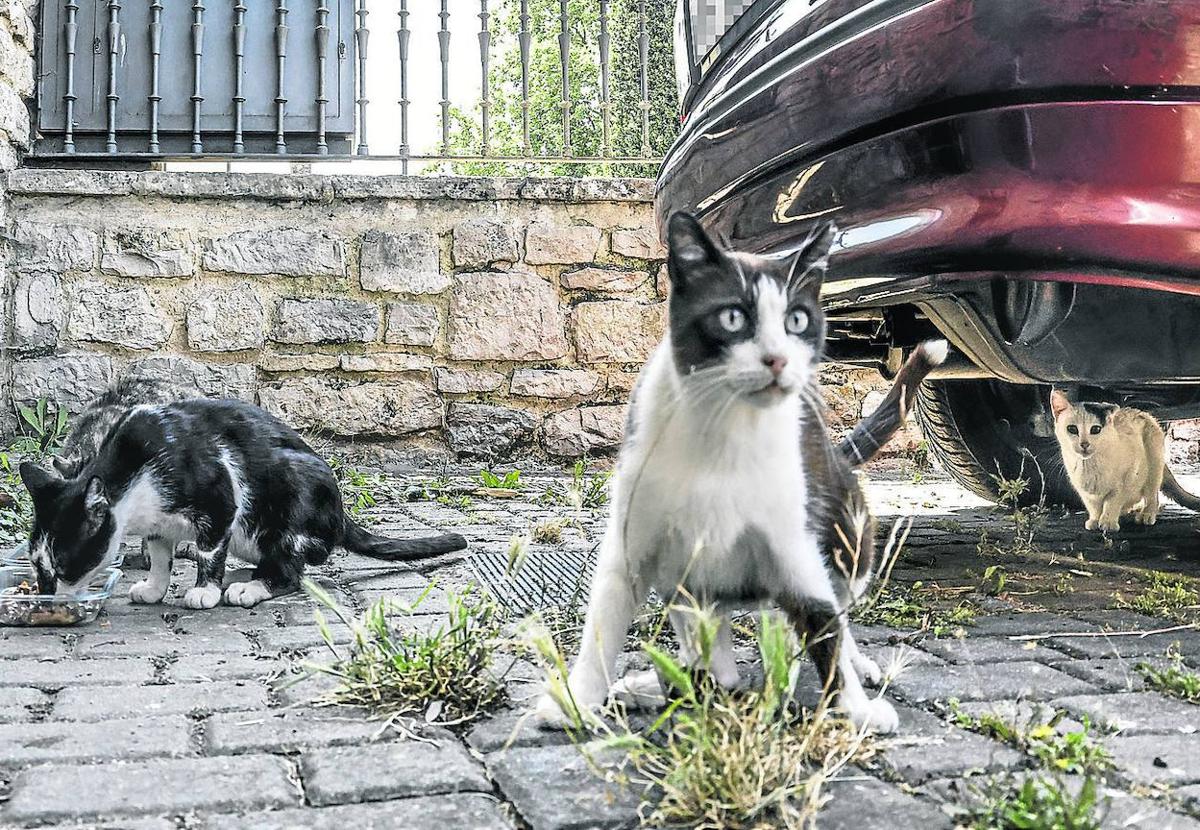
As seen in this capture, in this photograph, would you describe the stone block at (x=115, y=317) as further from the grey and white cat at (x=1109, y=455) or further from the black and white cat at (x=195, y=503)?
the grey and white cat at (x=1109, y=455)

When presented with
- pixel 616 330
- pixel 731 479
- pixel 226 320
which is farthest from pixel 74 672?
pixel 616 330

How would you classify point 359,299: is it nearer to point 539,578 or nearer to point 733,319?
point 539,578

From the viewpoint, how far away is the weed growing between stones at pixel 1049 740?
1668 mm

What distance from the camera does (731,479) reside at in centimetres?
191

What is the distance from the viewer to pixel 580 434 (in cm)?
692

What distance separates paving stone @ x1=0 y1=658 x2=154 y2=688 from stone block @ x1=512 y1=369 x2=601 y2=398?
14.6 ft

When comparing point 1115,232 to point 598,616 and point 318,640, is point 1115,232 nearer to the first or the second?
point 598,616

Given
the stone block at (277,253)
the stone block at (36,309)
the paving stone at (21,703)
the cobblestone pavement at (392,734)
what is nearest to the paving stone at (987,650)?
the cobblestone pavement at (392,734)

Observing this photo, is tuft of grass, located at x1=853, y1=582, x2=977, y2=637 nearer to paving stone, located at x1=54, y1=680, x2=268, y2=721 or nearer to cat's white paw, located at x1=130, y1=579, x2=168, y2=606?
paving stone, located at x1=54, y1=680, x2=268, y2=721

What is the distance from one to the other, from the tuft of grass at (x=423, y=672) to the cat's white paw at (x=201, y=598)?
1121mm

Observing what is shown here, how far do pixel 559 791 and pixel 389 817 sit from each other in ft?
0.79

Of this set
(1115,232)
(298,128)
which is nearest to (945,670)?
(1115,232)

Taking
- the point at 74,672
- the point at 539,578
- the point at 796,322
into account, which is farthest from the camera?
the point at 539,578

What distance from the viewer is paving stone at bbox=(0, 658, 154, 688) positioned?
2.25 m
